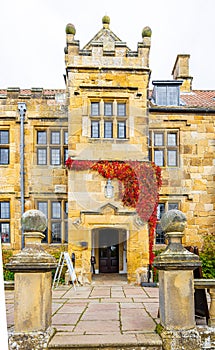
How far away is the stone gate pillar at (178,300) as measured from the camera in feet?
14.6

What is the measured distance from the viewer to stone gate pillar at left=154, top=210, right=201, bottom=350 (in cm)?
444

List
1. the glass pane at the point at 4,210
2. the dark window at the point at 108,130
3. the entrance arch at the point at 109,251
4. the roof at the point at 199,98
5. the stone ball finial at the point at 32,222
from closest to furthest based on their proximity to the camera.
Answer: the stone ball finial at the point at 32,222 < the dark window at the point at 108,130 < the glass pane at the point at 4,210 < the roof at the point at 199,98 < the entrance arch at the point at 109,251

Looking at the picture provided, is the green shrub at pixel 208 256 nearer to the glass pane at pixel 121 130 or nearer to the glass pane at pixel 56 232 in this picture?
the glass pane at pixel 121 130

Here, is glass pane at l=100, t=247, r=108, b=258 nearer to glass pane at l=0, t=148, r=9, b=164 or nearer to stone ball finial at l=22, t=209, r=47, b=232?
glass pane at l=0, t=148, r=9, b=164

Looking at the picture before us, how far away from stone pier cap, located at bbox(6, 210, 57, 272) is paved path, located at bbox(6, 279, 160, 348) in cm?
93

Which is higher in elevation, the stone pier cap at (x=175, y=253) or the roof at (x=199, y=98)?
the roof at (x=199, y=98)

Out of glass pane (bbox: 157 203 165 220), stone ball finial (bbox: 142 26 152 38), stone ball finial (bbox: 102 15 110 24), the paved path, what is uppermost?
stone ball finial (bbox: 102 15 110 24)

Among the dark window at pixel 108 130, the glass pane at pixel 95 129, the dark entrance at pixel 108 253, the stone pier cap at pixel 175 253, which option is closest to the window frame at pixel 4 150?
the glass pane at pixel 95 129

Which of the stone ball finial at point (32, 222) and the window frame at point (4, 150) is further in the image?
the window frame at point (4, 150)

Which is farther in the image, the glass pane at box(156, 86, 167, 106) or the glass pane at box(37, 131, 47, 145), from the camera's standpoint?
the glass pane at box(156, 86, 167, 106)

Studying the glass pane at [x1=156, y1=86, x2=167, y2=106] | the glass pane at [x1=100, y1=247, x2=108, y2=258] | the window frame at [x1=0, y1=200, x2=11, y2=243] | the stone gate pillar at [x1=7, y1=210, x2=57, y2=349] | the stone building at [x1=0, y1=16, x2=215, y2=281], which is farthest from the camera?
the glass pane at [x1=100, y1=247, x2=108, y2=258]

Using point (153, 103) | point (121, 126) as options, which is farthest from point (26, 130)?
point (153, 103)

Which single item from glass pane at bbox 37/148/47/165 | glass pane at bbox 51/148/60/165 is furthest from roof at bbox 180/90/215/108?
glass pane at bbox 37/148/47/165

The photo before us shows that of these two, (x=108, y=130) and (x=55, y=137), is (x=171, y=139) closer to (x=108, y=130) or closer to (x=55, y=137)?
(x=108, y=130)
